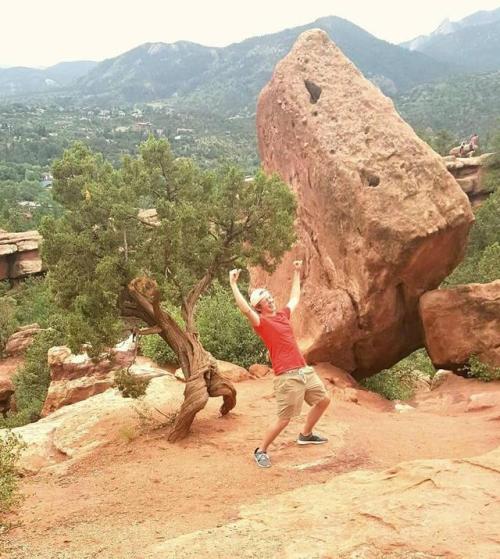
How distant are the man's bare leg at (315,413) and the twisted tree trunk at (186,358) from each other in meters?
1.43

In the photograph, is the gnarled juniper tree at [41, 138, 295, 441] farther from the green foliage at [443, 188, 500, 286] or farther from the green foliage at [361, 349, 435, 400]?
the green foliage at [443, 188, 500, 286]

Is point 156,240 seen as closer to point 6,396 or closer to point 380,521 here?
point 380,521

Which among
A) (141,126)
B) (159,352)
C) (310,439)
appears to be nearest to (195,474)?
(310,439)

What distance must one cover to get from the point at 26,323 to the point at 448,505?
28.7m

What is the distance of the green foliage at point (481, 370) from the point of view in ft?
39.4

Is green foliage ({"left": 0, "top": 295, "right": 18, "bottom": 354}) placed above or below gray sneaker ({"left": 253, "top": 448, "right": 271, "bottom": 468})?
below

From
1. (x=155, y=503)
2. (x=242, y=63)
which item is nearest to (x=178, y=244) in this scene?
(x=155, y=503)

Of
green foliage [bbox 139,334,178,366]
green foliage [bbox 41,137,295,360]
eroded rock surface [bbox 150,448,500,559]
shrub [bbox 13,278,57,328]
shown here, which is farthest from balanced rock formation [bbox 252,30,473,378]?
shrub [bbox 13,278,57,328]

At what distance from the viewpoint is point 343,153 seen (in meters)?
12.3

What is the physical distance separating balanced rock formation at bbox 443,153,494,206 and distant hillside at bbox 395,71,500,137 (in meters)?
39.9

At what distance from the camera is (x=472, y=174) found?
3750 cm

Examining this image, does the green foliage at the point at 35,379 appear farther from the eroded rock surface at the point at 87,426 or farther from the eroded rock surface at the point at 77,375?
the eroded rock surface at the point at 87,426

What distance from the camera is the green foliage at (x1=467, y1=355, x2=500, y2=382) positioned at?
39.4 feet

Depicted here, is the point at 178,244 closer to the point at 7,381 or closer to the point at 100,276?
the point at 100,276
